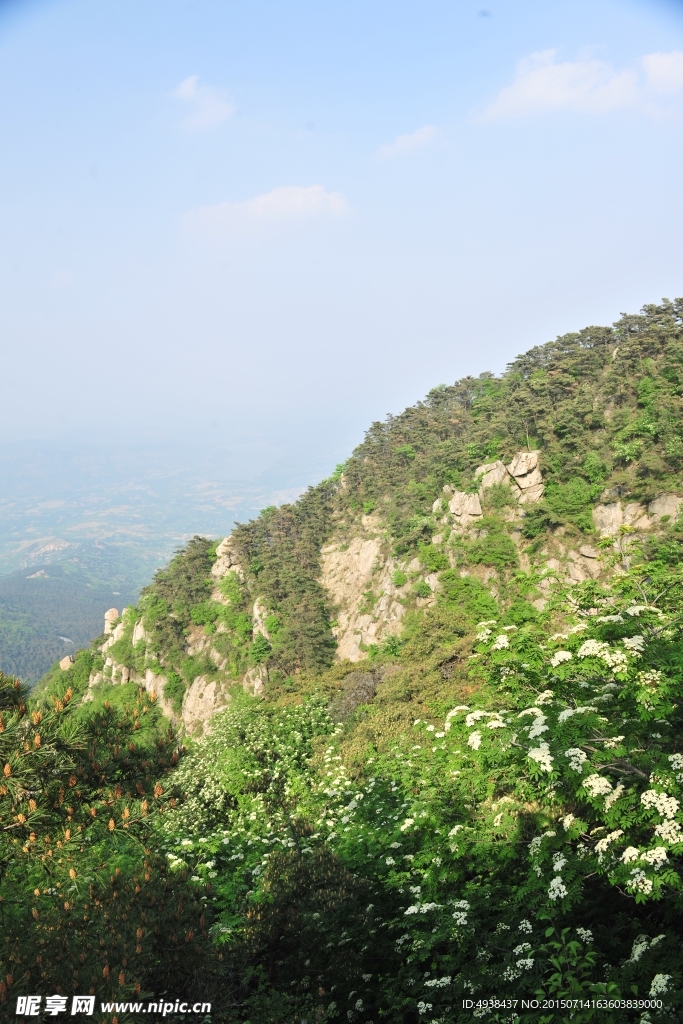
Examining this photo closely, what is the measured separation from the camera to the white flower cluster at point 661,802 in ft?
18.4

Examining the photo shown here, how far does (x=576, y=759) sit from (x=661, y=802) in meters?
0.87

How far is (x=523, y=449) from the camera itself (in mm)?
32156

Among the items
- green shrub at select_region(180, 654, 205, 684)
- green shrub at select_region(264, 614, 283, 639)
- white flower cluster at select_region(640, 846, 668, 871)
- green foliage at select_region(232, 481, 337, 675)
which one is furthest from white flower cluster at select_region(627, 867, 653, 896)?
green shrub at select_region(180, 654, 205, 684)

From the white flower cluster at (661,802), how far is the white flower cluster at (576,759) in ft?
2.05

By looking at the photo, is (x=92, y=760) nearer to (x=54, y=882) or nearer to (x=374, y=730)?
(x=54, y=882)

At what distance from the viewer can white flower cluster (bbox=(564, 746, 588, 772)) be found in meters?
6.28

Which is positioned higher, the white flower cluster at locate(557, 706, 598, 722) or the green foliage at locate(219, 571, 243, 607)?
the white flower cluster at locate(557, 706, 598, 722)

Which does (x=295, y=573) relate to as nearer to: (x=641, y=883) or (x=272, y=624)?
(x=272, y=624)

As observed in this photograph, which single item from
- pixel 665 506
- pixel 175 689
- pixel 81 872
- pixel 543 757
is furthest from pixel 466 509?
pixel 81 872

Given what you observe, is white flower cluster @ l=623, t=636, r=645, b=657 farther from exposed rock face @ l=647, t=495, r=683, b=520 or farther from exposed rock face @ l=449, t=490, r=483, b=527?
exposed rock face @ l=449, t=490, r=483, b=527

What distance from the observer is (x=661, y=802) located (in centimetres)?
575

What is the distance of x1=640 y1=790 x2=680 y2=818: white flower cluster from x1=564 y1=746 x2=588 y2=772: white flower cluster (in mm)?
625

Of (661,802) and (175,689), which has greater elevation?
(661,802)

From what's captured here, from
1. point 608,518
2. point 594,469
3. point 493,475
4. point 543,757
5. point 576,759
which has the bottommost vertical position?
point 608,518
